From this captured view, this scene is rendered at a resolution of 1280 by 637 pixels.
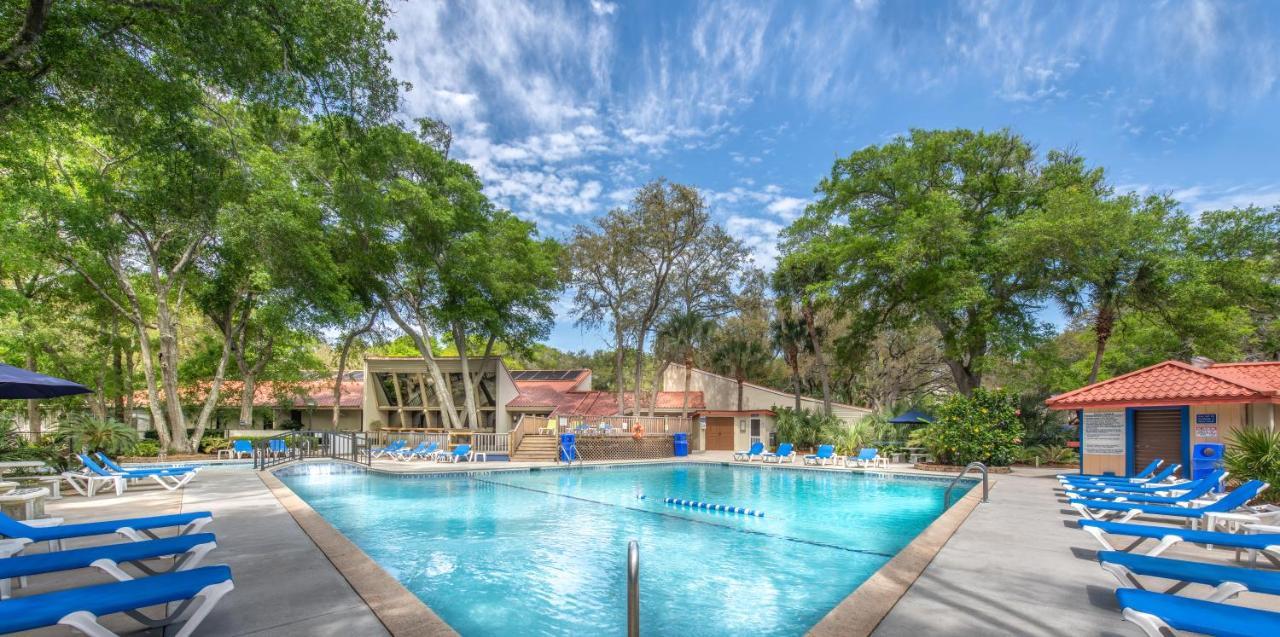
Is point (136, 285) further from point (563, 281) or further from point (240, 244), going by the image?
point (563, 281)

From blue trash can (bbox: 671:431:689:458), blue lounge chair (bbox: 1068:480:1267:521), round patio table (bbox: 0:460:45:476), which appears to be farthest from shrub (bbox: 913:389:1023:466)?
round patio table (bbox: 0:460:45:476)

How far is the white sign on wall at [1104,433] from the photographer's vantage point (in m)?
13.6

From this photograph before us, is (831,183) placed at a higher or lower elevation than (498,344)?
higher

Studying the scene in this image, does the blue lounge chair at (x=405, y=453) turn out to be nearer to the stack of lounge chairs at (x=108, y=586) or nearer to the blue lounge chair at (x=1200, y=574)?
the stack of lounge chairs at (x=108, y=586)

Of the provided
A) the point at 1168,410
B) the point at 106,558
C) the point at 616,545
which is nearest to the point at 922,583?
the point at 616,545

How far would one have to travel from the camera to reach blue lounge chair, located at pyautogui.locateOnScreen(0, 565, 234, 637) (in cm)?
301

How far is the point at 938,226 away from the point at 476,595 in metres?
20.7

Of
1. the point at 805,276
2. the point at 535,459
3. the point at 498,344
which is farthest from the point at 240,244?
the point at 805,276

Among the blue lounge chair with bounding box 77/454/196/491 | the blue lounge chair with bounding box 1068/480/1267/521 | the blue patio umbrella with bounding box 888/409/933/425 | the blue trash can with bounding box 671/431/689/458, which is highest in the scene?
the blue lounge chair with bounding box 1068/480/1267/521

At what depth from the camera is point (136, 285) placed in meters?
23.3

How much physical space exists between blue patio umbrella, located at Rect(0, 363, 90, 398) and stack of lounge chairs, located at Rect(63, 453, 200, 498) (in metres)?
2.29

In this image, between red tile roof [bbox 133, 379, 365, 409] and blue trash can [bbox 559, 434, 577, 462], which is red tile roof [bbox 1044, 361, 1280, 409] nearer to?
blue trash can [bbox 559, 434, 577, 462]

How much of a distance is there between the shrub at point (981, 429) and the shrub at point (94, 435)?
78.5 feet

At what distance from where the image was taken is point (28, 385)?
28.9ft
